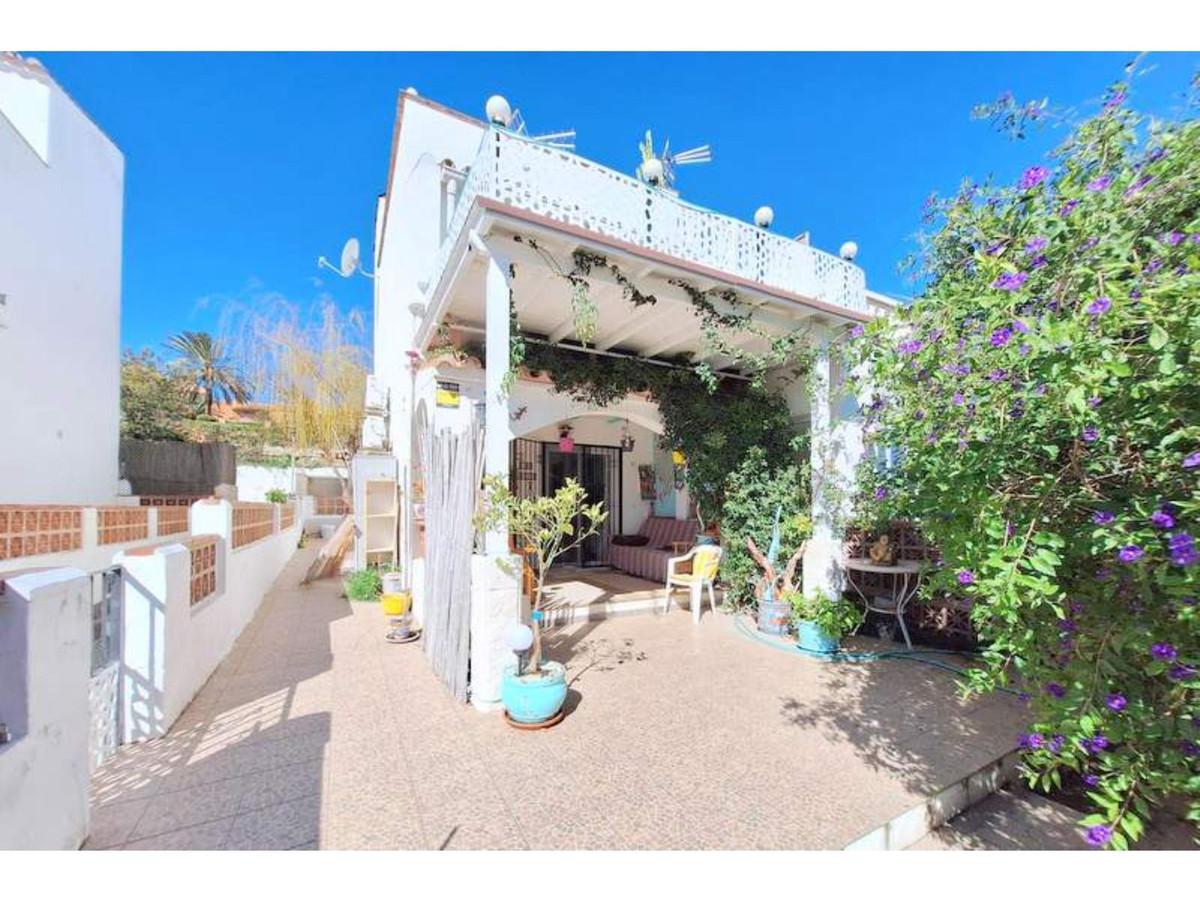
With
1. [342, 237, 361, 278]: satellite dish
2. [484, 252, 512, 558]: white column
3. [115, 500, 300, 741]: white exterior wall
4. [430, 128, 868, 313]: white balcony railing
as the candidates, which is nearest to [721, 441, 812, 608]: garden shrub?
[430, 128, 868, 313]: white balcony railing

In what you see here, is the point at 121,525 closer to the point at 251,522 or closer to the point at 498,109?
the point at 251,522

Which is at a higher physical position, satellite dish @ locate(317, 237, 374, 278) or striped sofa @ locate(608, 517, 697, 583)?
satellite dish @ locate(317, 237, 374, 278)

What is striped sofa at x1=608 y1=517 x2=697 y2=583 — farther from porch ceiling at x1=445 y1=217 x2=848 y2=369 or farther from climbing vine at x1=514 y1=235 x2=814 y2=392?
climbing vine at x1=514 y1=235 x2=814 y2=392

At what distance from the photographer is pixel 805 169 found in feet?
29.0

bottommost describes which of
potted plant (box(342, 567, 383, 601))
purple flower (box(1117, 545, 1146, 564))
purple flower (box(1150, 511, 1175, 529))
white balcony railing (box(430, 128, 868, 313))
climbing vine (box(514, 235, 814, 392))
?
potted plant (box(342, 567, 383, 601))

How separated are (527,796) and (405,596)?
445 cm

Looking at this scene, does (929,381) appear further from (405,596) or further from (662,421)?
(405,596)

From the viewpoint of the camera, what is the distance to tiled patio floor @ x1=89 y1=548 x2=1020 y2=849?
255cm

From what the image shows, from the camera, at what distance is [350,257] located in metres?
10.5

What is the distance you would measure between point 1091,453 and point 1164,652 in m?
0.70

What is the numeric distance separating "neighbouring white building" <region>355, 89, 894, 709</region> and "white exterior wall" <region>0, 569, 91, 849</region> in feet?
7.39

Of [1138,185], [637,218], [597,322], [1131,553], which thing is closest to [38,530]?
[597,322]

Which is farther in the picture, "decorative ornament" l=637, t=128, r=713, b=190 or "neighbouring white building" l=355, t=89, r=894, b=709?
"decorative ornament" l=637, t=128, r=713, b=190

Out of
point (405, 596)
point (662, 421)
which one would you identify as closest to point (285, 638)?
point (405, 596)
